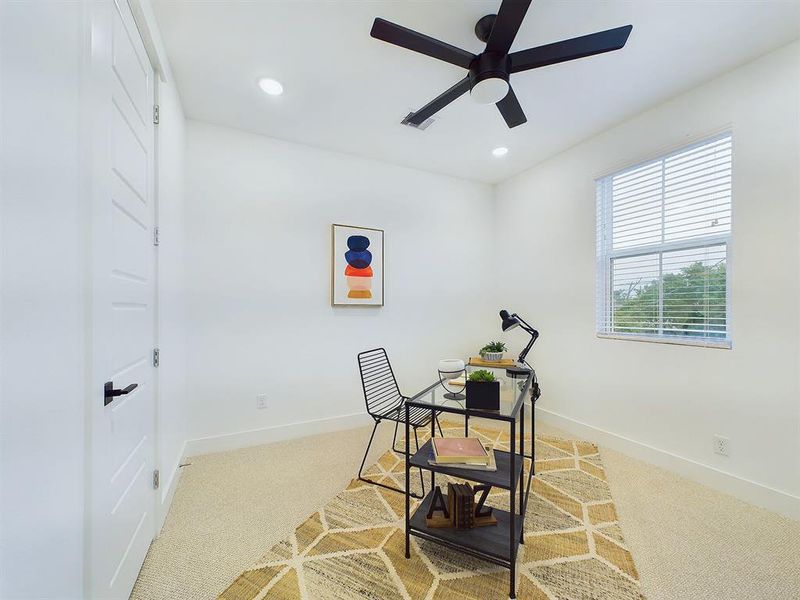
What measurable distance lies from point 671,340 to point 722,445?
724 millimetres

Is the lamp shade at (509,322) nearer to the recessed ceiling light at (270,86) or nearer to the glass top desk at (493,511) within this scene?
the glass top desk at (493,511)

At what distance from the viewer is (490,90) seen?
184cm

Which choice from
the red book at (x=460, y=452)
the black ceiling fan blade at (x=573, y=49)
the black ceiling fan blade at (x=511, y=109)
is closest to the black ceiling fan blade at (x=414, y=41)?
the black ceiling fan blade at (x=573, y=49)

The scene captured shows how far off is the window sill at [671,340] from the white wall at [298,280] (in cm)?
159

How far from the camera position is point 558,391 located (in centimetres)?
354

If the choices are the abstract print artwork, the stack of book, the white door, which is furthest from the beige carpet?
the abstract print artwork

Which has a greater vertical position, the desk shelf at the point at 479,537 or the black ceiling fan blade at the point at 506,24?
the black ceiling fan blade at the point at 506,24

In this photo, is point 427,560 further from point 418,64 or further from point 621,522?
point 418,64

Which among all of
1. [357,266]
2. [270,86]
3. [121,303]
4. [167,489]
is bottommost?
[167,489]

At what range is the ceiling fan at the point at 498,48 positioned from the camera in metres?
1.54

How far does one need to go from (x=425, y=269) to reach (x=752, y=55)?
283 cm

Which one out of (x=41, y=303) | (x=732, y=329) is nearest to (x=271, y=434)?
(x=41, y=303)

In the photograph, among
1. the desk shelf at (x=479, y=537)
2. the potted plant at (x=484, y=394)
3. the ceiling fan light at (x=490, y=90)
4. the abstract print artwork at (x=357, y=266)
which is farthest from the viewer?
the abstract print artwork at (x=357, y=266)

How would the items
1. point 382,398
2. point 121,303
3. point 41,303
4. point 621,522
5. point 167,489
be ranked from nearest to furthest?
point 41,303 < point 121,303 < point 621,522 < point 167,489 < point 382,398
